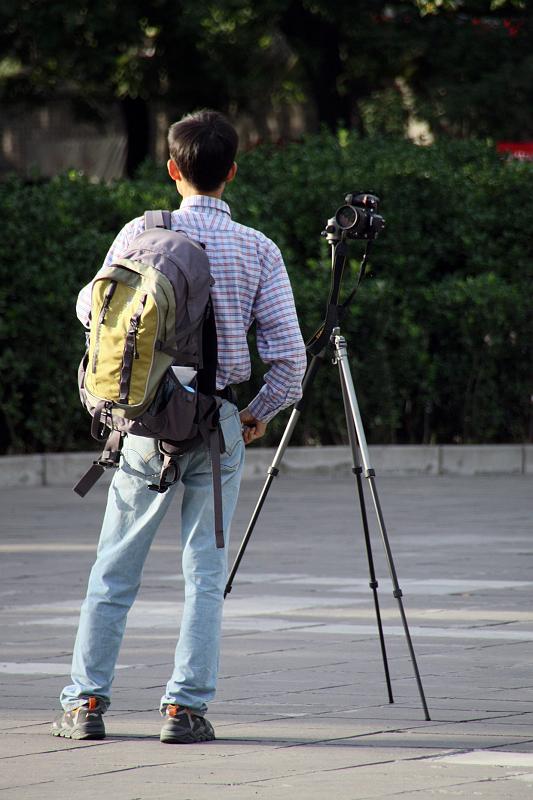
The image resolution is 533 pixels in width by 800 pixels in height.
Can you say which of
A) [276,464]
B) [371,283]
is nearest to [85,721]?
[276,464]

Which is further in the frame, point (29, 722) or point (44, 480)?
point (44, 480)

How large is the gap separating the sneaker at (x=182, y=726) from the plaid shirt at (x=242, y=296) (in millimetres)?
968

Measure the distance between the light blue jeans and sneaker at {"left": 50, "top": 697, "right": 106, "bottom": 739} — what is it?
0.02 m

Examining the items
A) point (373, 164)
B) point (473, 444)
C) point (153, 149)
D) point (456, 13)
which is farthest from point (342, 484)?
point (153, 149)

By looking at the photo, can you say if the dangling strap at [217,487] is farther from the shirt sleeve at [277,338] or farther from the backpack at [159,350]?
the shirt sleeve at [277,338]

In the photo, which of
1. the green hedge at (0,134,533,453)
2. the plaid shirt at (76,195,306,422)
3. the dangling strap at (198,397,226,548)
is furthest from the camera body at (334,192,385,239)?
the green hedge at (0,134,533,453)

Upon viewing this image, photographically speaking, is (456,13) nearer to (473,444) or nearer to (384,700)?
(473,444)

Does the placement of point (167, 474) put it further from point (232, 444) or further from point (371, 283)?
point (371, 283)

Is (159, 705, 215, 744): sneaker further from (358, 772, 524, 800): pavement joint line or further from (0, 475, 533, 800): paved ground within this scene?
(358, 772, 524, 800): pavement joint line

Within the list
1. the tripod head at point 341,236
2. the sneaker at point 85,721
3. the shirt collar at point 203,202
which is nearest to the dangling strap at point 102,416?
the shirt collar at point 203,202

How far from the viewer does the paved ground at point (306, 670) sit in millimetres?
4945

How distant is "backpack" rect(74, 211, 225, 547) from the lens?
5246 millimetres

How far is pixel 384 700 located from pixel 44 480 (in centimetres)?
966

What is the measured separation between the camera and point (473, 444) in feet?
56.9
